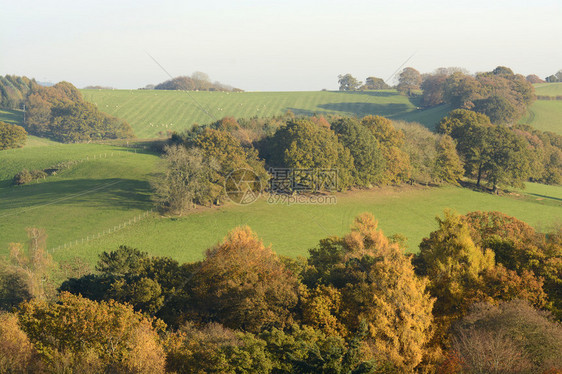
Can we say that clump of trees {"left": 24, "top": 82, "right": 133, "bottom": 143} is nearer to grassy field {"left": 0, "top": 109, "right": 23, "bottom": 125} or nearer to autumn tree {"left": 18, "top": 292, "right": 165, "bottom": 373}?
grassy field {"left": 0, "top": 109, "right": 23, "bottom": 125}

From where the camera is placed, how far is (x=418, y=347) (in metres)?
33.3

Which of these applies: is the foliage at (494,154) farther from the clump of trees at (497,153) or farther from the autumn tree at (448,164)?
the autumn tree at (448,164)

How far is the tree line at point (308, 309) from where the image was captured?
2866 centimetres

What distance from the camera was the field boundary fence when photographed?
59481 mm

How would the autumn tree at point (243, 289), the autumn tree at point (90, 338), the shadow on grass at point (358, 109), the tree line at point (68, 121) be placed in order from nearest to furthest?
the autumn tree at point (90, 338)
the autumn tree at point (243, 289)
the tree line at point (68, 121)
the shadow on grass at point (358, 109)

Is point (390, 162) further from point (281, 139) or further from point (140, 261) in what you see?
point (140, 261)

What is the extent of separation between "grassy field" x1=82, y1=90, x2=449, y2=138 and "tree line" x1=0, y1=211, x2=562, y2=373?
10010 centimetres

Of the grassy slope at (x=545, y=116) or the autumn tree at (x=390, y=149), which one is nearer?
the autumn tree at (x=390, y=149)

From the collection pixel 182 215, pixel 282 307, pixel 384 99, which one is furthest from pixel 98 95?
pixel 282 307

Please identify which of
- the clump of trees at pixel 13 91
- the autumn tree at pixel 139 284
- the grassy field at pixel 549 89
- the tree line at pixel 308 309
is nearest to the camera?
the tree line at pixel 308 309

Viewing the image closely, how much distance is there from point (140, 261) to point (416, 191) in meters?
→ 61.1

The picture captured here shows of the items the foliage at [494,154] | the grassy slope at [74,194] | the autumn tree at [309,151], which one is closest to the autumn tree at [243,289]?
the grassy slope at [74,194]

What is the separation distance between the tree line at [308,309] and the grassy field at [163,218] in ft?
44.2

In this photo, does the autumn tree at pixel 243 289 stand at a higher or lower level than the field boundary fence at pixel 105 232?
higher
